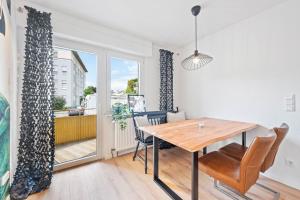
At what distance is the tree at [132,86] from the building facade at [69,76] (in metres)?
0.92

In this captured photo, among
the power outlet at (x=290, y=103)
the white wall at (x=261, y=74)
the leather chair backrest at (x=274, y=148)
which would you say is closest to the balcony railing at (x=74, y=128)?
the white wall at (x=261, y=74)

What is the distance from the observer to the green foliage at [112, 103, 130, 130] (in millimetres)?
2930

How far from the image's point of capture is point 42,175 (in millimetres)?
1988

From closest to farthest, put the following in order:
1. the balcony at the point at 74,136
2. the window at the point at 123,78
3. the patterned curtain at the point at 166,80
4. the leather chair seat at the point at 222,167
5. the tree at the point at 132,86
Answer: the leather chair seat at the point at 222,167 → the balcony at the point at 74,136 → the window at the point at 123,78 → the tree at the point at 132,86 → the patterned curtain at the point at 166,80

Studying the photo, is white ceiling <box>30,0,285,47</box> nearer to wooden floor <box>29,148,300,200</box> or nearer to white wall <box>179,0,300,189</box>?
white wall <box>179,0,300,189</box>

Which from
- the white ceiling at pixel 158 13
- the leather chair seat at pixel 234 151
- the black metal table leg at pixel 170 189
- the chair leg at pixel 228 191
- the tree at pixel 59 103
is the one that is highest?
the white ceiling at pixel 158 13

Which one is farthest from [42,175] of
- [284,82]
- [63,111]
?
[284,82]

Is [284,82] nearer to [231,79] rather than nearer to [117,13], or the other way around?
[231,79]

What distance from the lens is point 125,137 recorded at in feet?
9.87

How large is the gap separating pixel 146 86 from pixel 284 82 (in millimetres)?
2380

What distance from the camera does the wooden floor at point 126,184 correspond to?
1836 mm

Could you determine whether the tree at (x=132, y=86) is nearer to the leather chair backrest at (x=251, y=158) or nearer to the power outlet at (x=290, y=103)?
the leather chair backrest at (x=251, y=158)

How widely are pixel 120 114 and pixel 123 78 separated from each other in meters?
0.79

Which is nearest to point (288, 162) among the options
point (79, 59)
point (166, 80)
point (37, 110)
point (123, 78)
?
point (166, 80)
